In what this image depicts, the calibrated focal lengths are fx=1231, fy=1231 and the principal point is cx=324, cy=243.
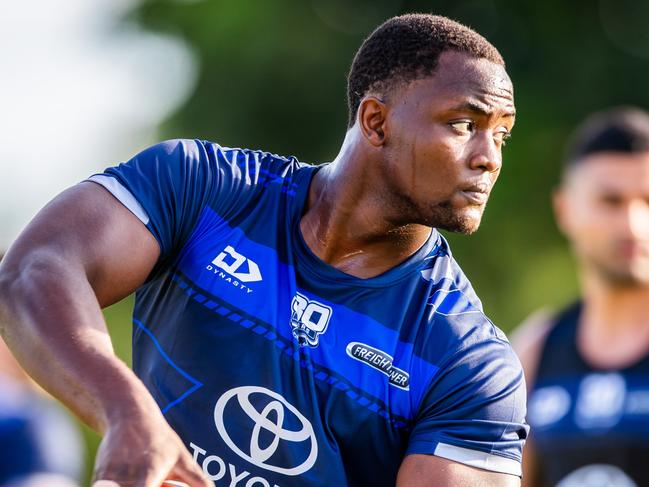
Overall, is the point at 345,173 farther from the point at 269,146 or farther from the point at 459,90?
the point at 269,146

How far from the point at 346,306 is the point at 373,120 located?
2.20ft

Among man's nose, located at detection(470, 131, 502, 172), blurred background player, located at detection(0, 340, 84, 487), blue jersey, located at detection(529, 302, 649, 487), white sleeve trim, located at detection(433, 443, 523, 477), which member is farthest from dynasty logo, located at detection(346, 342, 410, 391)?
blue jersey, located at detection(529, 302, 649, 487)

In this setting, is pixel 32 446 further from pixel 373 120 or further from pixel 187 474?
pixel 187 474

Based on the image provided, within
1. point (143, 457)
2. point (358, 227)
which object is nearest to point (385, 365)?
point (358, 227)

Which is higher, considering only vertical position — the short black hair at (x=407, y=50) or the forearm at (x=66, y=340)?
the short black hair at (x=407, y=50)

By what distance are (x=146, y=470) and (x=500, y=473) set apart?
1.65 metres

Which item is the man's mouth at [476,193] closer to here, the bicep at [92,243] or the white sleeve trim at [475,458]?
the white sleeve trim at [475,458]

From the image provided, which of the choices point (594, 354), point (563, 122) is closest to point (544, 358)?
point (594, 354)

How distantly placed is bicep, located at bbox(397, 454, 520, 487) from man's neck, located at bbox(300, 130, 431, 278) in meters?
0.69

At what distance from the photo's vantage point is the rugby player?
13.7ft

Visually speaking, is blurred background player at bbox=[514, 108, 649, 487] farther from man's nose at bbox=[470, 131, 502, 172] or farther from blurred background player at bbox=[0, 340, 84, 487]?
man's nose at bbox=[470, 131, 502, 172]

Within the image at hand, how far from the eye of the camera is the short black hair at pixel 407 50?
4.22 metres

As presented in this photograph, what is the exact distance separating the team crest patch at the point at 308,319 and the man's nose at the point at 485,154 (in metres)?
0.72

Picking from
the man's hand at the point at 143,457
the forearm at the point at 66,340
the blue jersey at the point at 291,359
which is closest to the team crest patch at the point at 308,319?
the blue jersey at the point at 291,359
